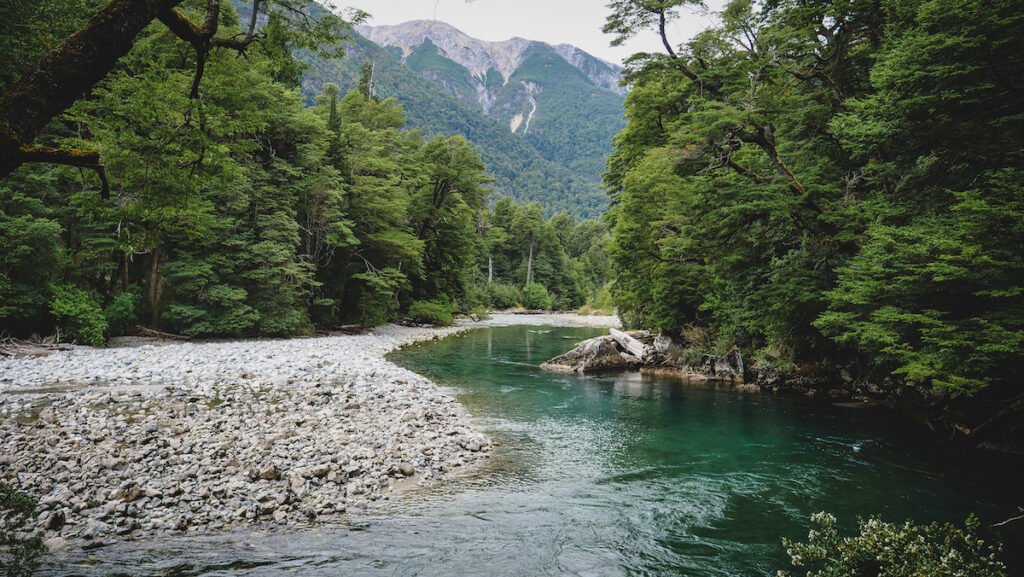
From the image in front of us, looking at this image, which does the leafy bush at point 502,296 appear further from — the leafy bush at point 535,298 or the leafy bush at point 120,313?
the leafy bush at point 120,313

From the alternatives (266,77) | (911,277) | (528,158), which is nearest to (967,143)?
(911,277)

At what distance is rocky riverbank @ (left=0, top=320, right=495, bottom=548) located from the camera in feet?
19.5

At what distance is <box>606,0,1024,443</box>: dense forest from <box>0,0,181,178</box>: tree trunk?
394 inches

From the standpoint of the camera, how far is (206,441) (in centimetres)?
798

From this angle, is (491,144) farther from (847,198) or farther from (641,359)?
(847,198)

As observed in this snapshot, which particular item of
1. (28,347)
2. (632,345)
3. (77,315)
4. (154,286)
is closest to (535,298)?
(632,345)

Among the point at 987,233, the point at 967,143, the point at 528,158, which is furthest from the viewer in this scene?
the point at 528,158

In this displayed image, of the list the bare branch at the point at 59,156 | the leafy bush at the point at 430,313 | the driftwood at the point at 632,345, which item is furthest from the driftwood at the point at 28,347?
the leafy bush at the point at 430,313

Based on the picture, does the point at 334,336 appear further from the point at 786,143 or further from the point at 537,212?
the point at 537,212

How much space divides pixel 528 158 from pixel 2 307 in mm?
186625

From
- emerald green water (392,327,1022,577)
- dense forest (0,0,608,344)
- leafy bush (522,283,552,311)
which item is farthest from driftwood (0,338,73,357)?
leafy bush (522,283,552,311)

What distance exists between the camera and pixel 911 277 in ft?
26.5

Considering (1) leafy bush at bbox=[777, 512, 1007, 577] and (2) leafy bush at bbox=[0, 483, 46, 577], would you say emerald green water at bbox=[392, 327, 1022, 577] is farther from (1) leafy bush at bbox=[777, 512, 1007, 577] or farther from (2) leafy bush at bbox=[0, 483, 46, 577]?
(2) leafy bush at bbox=[0, 483, 46, 577]

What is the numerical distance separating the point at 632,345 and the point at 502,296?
41.7 metres
